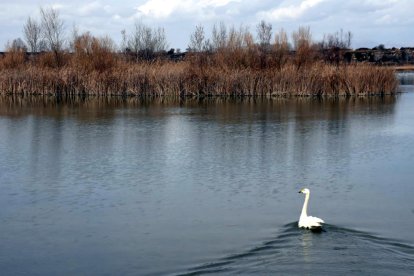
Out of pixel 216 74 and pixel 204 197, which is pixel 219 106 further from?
pixel 204 197

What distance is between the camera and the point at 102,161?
14.3 m

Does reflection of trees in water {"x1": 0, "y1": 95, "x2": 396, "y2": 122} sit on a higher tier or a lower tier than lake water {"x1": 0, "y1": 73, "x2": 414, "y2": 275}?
higher

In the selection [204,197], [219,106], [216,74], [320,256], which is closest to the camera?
[320,256]

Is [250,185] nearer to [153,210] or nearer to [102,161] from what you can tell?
[153,210]

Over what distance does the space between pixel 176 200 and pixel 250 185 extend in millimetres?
1622

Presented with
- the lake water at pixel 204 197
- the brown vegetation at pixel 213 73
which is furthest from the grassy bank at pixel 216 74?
the lake water at pixel 204 197

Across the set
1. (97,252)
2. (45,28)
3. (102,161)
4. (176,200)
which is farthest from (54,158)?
(45,28)

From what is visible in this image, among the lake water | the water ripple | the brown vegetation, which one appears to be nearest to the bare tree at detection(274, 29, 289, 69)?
the brown vegetation

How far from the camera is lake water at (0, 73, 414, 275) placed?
26.8ft

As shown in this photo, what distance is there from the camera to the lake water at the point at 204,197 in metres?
8.16

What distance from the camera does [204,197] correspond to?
11.1m

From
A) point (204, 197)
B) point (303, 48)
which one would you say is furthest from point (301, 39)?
point (204, 197)

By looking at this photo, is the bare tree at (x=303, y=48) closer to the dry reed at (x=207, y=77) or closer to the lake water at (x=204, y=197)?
the dry reed at (x=207, y=77)

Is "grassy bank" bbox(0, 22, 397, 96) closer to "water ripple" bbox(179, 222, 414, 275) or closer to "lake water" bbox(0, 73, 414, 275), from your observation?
"lake water" bbox(0, 73, 414, 275)
